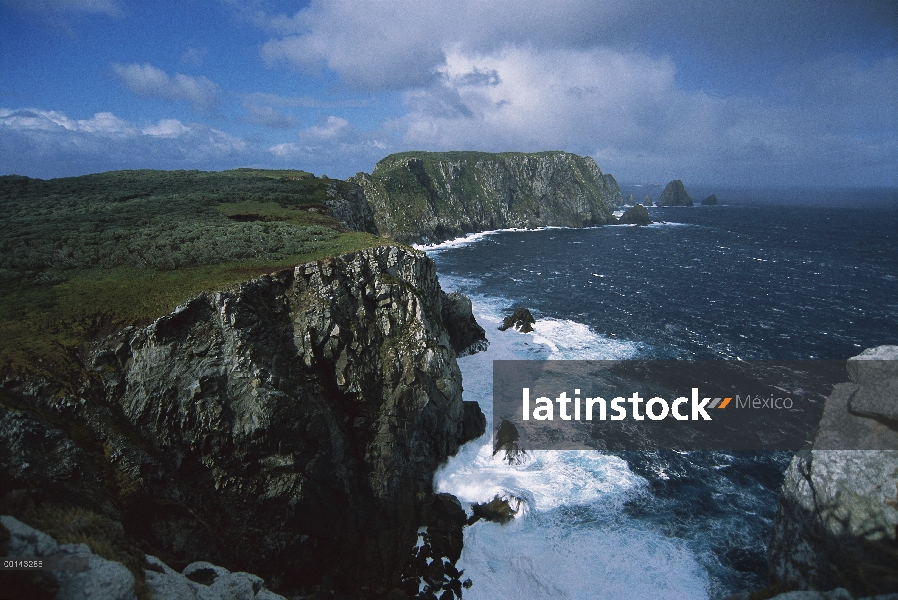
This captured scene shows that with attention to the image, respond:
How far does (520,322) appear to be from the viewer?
5469 centimetres

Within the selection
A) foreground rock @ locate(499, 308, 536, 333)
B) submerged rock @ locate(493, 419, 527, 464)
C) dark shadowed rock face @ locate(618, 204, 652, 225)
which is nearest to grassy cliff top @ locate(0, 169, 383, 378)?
submerged rock @ locate(493, 419, 527, 464)

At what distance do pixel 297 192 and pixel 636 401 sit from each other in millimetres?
49972

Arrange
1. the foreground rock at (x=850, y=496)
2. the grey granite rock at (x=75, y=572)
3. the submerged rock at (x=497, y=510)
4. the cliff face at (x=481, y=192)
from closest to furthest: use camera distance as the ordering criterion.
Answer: the grey granite rock at (x=75, y=572) < the foreground rock at (x=850, y=496) < the submerged rock at (x=497, y=510) < the cliff face at (x=481, y=192)

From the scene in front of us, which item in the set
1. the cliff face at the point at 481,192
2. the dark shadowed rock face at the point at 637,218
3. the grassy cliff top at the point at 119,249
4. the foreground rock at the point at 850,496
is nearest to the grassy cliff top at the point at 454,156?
the cliff face at the point at 481,192

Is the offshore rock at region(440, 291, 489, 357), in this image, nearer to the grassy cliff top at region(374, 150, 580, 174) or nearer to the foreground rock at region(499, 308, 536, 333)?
the foreground rock at region(499, 308, 536, 333)

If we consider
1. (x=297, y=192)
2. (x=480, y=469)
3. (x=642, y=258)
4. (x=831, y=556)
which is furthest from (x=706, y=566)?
(x=642, y=258)

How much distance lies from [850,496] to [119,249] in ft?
147

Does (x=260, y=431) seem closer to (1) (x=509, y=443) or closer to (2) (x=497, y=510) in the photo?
(2) (x=497, y=510)

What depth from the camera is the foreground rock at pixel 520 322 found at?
2111 inches

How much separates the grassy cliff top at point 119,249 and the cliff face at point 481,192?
76822mm

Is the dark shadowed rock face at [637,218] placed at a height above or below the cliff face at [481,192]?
below

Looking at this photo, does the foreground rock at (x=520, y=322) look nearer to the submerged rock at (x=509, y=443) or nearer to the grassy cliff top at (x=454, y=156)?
the submerged rock at (x=509, y=443)

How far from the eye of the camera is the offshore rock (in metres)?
47.3

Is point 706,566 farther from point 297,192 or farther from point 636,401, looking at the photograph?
point 297,192
